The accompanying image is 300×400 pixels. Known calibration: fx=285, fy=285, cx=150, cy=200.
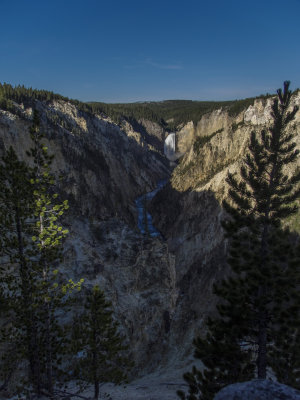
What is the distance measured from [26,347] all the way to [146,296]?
19.8m

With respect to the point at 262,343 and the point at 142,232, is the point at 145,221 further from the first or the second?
the point at 262,343

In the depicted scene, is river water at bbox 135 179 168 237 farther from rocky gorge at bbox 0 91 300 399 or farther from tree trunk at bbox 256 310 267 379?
tree trunk at bbox 256 310 267 379

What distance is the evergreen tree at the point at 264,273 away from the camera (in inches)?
478

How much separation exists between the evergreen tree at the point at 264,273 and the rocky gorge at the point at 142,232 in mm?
8569

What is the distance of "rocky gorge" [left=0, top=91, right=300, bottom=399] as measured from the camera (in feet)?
90.0

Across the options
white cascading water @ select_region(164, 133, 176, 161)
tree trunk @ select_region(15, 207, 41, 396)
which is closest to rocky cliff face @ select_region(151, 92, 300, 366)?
tree trunk @ select_region(15, 207, 41, 396)

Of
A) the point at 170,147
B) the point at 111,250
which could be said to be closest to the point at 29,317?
the point at 111,250

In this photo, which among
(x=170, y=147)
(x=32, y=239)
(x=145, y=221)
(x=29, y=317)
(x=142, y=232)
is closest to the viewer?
(x=32, y=239)

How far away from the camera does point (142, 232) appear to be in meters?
58.6

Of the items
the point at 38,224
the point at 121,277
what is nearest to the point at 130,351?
the point at 121,277

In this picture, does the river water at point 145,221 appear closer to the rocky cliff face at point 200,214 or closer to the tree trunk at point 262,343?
the rocky cliff face at point 200,214

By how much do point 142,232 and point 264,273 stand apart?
46933mm

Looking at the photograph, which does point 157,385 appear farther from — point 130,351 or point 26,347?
point 26,347

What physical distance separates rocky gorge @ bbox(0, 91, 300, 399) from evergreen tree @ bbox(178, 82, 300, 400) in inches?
337
